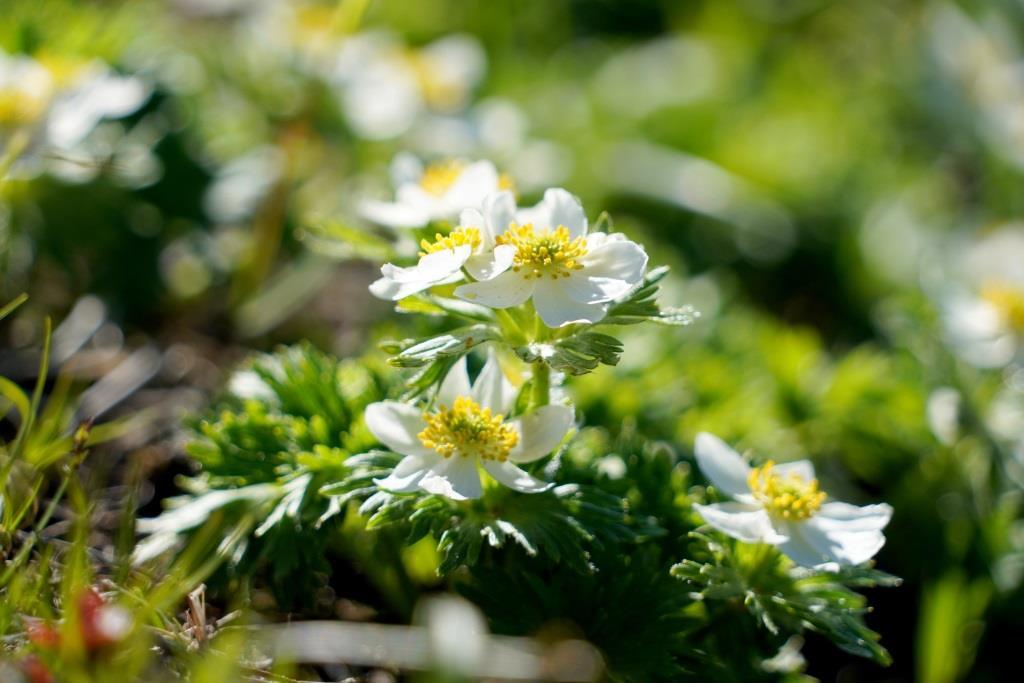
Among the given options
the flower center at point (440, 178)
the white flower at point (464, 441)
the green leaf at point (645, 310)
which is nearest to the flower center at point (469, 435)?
the white flower at point (464, 441)

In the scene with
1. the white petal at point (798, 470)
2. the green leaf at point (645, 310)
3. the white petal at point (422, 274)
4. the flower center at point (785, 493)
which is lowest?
the white petal at point (798, 470)

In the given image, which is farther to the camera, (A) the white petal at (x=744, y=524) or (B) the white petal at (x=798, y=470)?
(B) the white petal at (x=798, y=470)

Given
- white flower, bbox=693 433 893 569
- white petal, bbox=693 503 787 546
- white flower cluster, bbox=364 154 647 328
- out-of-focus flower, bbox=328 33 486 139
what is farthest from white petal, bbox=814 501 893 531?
out-of-focus flower, bbox=328 33 486 139

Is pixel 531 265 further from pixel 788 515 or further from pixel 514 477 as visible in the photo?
pixel 788 515

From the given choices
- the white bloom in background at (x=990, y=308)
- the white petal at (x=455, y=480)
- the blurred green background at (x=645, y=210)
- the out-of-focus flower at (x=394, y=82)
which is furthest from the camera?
the out-of-focus flower at (x=394, y=82)

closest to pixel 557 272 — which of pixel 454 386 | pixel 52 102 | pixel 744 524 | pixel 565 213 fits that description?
pixel 565 213

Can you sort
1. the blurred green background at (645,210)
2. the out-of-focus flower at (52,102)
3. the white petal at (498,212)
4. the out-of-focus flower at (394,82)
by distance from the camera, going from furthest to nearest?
the out-of-focus flower at (394,82) < the blurred green background at (645,210) < the out-of-focus flower at (52,102) < the white petal at (498,212)

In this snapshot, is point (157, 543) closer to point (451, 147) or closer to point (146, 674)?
point (146, 674)

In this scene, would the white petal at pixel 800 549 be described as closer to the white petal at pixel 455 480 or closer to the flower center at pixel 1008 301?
the white petal at pixel 455 480
